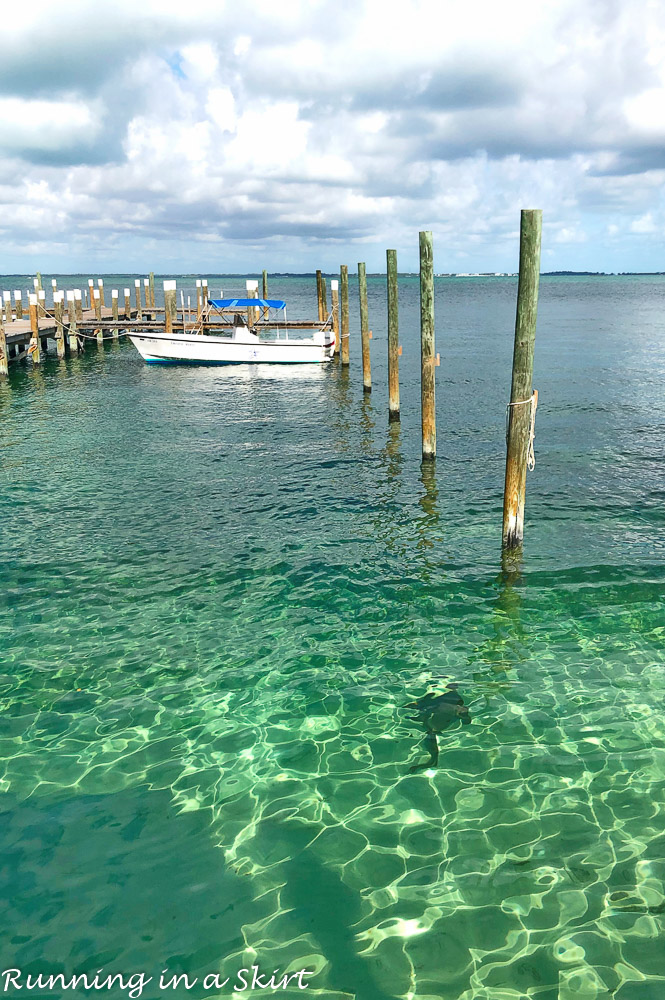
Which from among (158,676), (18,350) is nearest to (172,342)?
(18,350)

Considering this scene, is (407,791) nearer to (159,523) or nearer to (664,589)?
(664,589)

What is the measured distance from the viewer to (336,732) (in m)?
6.93

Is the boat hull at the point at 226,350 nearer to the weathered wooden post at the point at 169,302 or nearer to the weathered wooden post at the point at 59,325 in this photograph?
the weathered wooden post at the point at 169,302

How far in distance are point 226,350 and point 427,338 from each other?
19775 millimetres

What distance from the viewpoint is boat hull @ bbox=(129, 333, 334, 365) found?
3381 cm

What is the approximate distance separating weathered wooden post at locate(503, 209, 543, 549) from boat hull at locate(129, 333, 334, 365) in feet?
81.0

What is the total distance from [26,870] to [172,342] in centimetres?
3104

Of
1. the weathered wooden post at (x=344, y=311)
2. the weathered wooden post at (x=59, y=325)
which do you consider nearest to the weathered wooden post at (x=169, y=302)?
the weathered wooden post at (x=59, y=325)

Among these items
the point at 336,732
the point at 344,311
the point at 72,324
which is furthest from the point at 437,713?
the point at 72,324

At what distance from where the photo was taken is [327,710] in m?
7.28

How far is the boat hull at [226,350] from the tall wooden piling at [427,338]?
1850cm

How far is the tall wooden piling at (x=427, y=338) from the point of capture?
50.8 ft

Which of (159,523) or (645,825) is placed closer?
(645,825)

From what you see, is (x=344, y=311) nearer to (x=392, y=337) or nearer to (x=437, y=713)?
(x=392, y=337)
